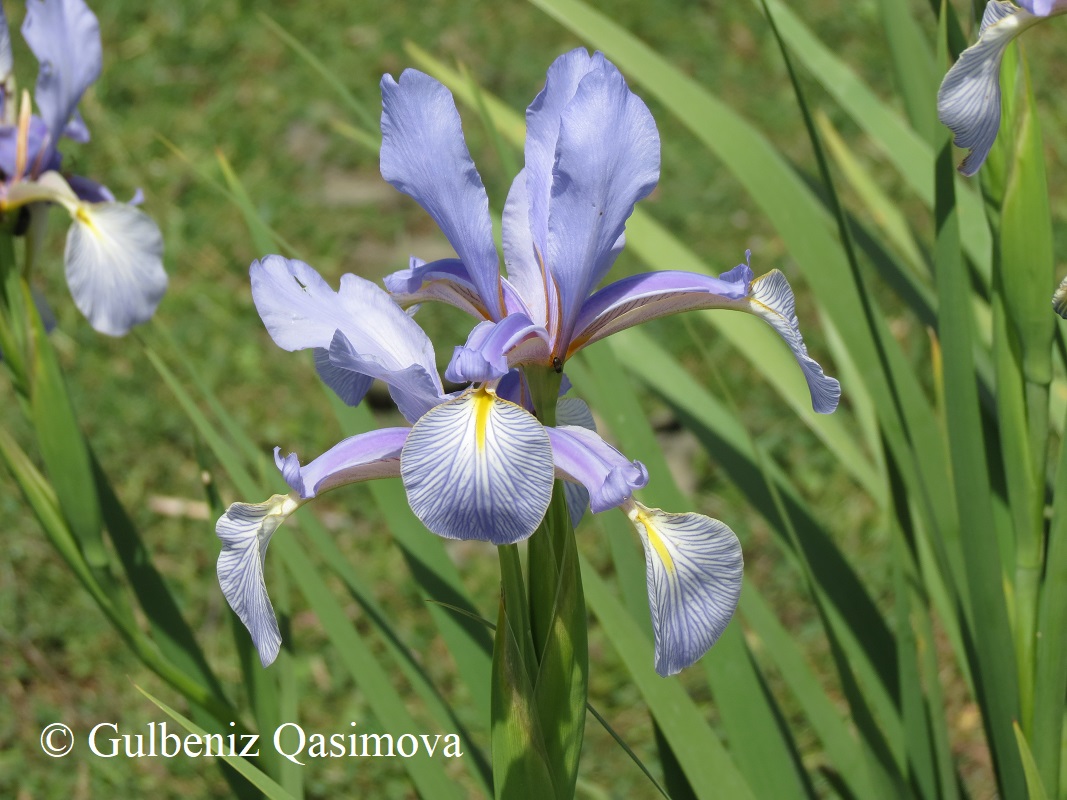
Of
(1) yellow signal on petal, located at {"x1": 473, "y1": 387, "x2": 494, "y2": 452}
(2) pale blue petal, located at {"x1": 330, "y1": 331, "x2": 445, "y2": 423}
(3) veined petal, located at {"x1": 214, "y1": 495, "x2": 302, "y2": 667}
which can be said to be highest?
(2) pale blue petal, located at {"x1": 330, "y1": 331, "x2": 445, "y2": 423}

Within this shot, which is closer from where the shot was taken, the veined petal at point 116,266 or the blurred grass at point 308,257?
the veined petal at point 116,266

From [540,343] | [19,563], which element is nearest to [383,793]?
[19,563]

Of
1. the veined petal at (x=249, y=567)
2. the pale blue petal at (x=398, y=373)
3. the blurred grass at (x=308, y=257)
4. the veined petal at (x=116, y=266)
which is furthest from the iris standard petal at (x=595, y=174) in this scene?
the blurred grass at (x=308, y=257)

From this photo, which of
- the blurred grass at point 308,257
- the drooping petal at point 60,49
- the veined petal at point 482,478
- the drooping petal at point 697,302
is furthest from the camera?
the blurred grass at point 308,257

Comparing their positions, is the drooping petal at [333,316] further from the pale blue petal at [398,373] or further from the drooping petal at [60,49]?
the drooping petal at [60,49]

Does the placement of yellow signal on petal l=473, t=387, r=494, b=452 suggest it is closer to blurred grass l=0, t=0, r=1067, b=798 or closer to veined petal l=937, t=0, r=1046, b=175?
veined petal l=937, t=0, r=1046, b=175

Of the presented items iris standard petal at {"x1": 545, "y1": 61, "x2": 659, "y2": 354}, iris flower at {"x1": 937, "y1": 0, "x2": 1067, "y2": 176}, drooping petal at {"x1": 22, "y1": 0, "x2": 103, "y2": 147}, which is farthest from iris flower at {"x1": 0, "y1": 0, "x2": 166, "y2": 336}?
iris flower at {"x1": 937, "y1": 0, "x2": 1067, "y2": 176}

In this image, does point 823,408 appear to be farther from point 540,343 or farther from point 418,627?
point 418,627
